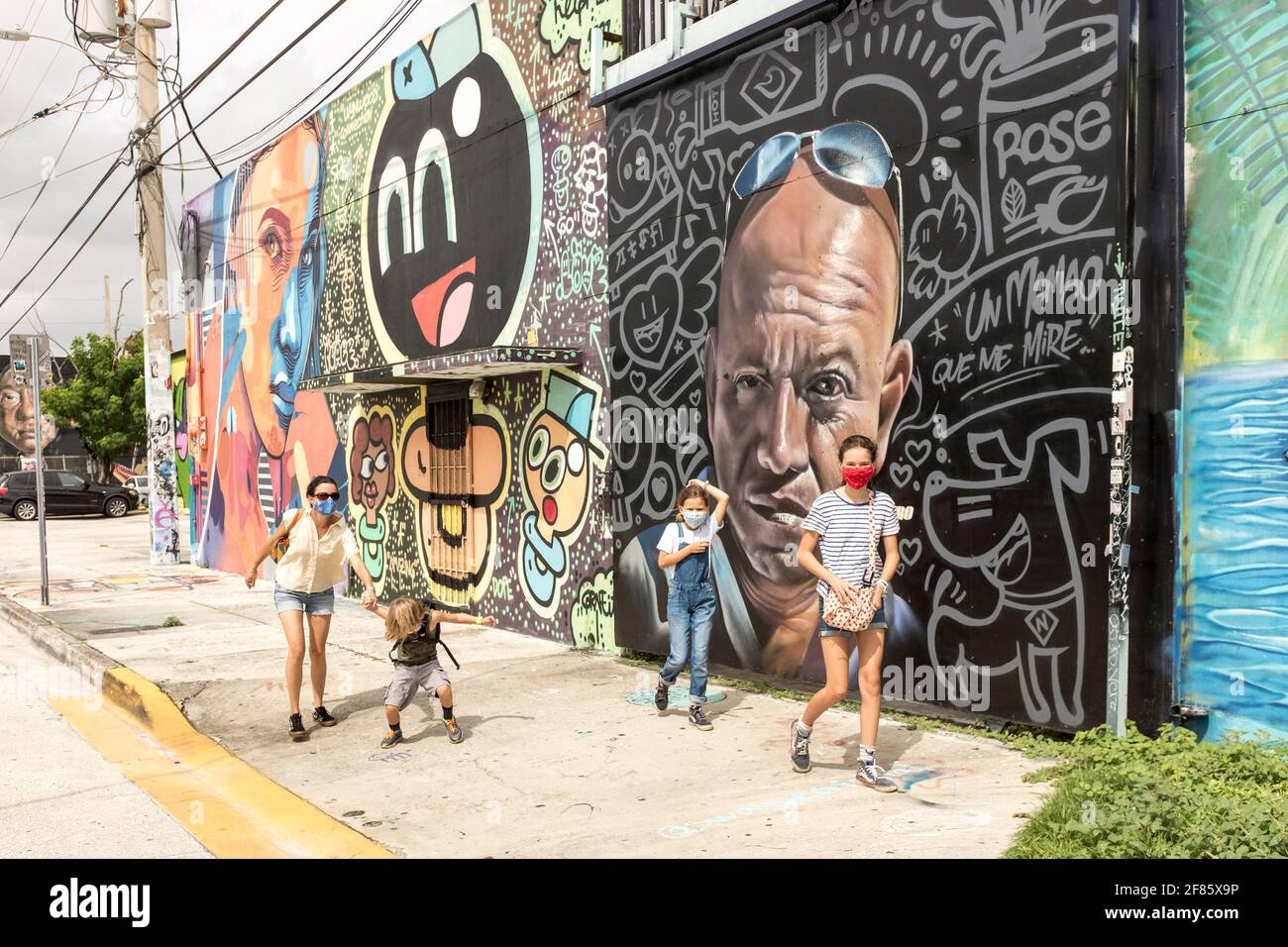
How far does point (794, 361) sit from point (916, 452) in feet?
4.25

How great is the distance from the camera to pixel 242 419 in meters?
17.8

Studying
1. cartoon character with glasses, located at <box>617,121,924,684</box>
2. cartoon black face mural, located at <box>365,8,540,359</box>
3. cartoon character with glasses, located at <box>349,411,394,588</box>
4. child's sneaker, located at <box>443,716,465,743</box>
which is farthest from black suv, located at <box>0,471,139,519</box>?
child's sneaker, located at <box>443,716,465,743</box>

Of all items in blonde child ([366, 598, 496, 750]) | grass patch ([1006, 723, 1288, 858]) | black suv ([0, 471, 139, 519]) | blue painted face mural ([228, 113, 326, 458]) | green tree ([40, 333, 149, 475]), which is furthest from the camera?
green tree ([40, 333, 149, 475])

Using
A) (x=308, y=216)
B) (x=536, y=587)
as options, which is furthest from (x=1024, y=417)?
(x=308, y=216)

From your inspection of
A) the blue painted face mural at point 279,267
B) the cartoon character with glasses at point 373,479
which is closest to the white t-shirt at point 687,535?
the cartoon character with glasses at point 373,479

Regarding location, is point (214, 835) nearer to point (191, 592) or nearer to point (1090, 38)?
point (1090, 38)

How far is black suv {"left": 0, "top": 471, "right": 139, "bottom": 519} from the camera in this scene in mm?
35469

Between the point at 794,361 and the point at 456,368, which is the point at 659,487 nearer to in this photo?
the point at 794,361

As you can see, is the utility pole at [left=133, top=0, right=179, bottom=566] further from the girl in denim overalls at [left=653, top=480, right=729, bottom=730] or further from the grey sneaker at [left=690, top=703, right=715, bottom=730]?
the grey sneaker at [left=690, top=703, right=715, bottom=730]

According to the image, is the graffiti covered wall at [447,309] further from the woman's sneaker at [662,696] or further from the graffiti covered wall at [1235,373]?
the graffiti covered wall at [1235,373]

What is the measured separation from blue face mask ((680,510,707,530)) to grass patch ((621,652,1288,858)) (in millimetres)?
2410

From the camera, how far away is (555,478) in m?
10.5

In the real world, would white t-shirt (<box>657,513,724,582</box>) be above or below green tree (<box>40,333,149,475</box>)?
below

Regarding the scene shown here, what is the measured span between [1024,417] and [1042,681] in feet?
4.90
